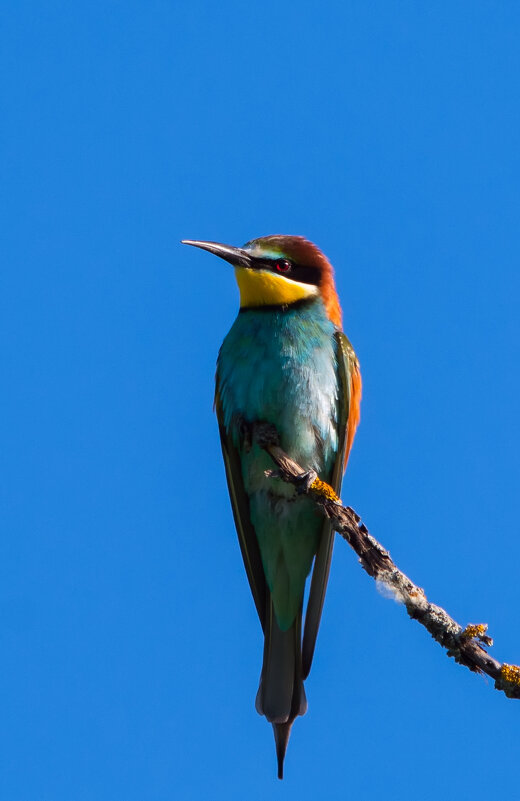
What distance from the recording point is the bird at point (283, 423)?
4.92m

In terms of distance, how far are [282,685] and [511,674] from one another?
2.06m

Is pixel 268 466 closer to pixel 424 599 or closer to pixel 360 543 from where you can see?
pixel 360 543

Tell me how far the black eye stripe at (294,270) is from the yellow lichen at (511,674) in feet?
9.16

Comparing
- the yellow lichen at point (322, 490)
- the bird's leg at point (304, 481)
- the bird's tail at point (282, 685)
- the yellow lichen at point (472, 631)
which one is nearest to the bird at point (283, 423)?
the bird's tail at point (282, 685)

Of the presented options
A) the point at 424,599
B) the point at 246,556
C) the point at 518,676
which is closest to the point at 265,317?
the point at 246,556

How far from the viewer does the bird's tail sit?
4734 mm

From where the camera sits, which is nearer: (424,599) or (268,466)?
(424,599)

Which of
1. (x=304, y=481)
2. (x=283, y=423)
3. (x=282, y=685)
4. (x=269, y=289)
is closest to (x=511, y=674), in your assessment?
(x=304, y=481)

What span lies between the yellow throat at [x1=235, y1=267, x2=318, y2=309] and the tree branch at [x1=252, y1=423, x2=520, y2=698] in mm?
1359

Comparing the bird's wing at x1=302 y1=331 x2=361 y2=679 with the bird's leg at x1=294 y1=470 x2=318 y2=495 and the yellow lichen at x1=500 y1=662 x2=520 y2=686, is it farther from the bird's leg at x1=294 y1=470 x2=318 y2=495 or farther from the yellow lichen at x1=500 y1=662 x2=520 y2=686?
the yellow lichen at x1=500 y1=662 x2=520 y2=686

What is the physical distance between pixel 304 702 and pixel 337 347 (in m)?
1.71

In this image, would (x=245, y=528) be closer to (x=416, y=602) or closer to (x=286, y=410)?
(x=286, y=410)

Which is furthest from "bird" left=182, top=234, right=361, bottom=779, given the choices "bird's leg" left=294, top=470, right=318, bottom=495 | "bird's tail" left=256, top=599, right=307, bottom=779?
"bird's leg" left=294, top=470, right=318, bottom=495

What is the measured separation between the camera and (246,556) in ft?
16.9
